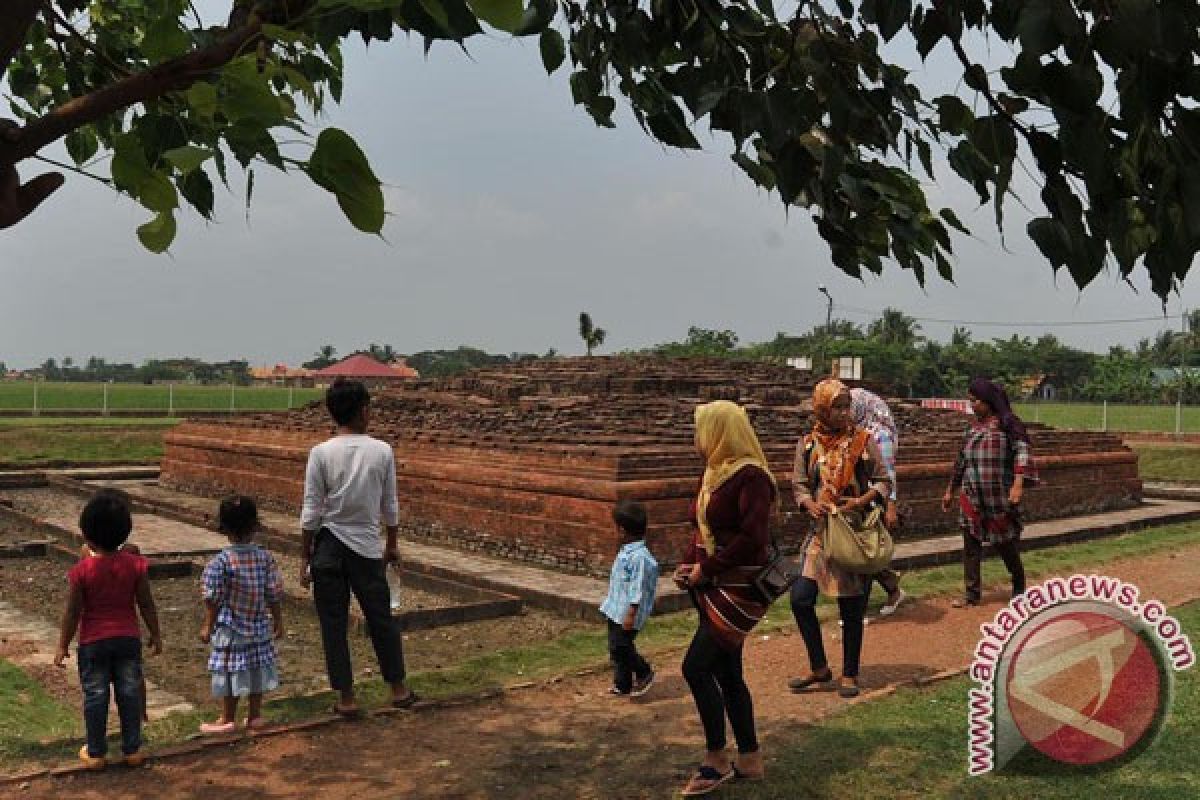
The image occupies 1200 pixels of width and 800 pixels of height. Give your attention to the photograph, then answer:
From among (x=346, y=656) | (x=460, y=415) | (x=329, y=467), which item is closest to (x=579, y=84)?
(x=329, y=467)

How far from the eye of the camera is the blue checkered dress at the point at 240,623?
4.20 metres

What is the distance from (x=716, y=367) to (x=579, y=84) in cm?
1380

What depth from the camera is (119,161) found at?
6.17 ft

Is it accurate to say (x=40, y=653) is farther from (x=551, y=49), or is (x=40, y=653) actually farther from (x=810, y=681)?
(x=551, y=49)

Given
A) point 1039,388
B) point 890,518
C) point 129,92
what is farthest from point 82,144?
point 1039,388

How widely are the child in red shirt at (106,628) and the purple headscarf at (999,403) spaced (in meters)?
4.97

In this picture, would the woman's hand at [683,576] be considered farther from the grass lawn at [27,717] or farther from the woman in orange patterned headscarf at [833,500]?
the grass lawn at [27,717]

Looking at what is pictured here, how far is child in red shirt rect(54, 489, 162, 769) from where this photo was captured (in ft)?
12.4

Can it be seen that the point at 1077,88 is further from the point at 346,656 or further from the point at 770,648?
the point at 770,648

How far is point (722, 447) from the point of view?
3607 millimetres

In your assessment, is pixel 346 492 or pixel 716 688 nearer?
pixel 716 688

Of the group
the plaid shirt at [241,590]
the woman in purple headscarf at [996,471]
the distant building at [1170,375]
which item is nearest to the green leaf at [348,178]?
the plaid shirt at [241,590]

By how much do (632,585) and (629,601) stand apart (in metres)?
0.07

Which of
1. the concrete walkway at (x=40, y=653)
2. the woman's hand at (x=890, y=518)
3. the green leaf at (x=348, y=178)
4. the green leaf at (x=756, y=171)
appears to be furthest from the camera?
the woman's hand at (x=890, y=518)
